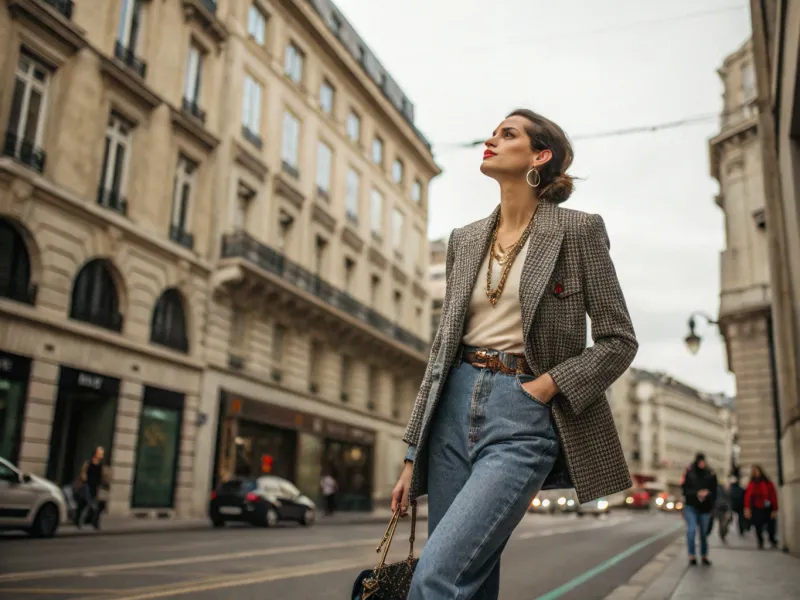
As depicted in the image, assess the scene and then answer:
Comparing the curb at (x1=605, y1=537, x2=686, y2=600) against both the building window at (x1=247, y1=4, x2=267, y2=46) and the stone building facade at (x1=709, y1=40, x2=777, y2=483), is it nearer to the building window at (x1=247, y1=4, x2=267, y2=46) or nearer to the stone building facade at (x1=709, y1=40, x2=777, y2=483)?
the stone building facade at (x1=709, y1=40, x2=777, y2=483)

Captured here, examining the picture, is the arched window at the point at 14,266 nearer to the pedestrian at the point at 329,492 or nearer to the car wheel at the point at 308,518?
the car wheel at the point at 308,518

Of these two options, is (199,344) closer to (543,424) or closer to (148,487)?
(148,487)

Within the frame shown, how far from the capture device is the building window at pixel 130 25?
21.3 m

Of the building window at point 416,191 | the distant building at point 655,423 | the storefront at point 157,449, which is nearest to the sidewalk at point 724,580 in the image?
the storefront at point 157,449

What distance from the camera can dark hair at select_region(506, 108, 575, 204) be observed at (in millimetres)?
2742

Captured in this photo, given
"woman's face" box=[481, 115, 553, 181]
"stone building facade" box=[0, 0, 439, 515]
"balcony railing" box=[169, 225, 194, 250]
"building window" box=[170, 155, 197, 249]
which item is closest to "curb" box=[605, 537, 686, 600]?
"woman's face" box=[481, 115, 553, 181]

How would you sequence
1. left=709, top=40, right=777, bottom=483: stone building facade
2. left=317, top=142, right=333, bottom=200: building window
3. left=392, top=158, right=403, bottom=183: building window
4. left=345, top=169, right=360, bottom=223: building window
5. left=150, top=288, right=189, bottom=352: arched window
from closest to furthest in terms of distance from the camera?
left=150, top=288, right=189, bottom=352: arched window, left=709, top=40, right=777, bottom=483: stone building facade, left=317, top=142, right=333, bottom=200: building window, left=345, top=169, right=360, bottom=223: building window, left=392, top=158, right=403, bottom=183: building window

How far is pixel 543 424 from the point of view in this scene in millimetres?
2340

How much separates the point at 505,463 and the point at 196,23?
79.9 ft

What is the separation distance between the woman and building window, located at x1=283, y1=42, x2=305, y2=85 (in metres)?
27.9

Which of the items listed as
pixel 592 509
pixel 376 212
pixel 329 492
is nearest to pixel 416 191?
pixel 376 212

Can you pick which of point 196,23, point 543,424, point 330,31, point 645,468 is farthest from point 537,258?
point 645,468

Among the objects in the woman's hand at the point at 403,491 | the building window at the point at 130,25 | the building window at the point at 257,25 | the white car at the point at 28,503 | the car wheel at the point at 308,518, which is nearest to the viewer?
the woman's hand at the point at 403,491

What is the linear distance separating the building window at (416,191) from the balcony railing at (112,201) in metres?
21.8
